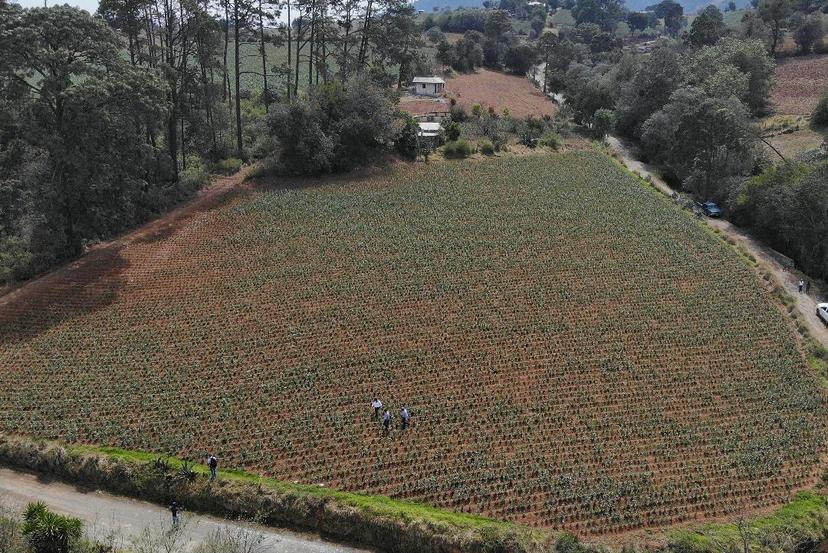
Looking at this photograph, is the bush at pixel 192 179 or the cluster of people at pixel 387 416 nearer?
the cluster of people at pixel 387 416

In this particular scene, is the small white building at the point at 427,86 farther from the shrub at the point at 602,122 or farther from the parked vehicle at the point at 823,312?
the parked vehicle at the point at 823,312

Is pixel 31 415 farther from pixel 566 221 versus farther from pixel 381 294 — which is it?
pixel 566 221

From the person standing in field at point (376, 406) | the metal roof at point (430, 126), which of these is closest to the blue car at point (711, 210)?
the metal roof at point (430, 126)

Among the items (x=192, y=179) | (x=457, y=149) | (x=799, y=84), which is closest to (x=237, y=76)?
(x=192, y=179)

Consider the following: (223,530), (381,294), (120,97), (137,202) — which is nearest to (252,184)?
(137,202)

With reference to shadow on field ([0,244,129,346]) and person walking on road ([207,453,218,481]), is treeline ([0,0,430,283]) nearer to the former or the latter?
shadow on field ([0,244,129,346])

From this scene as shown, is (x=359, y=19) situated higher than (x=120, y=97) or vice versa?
(x=359, y=19)
